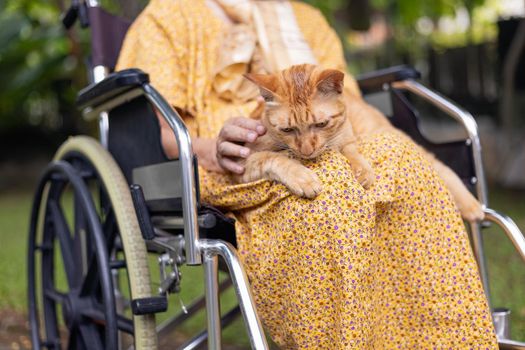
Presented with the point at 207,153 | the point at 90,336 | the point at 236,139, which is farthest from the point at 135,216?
the point at 90,336

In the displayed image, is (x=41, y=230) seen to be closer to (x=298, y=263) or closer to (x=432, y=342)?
(x=298, y=263)

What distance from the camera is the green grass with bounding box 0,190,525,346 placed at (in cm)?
334

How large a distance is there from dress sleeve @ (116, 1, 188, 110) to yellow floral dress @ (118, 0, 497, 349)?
0.39 m

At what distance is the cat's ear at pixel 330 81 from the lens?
1.69m

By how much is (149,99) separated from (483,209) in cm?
102

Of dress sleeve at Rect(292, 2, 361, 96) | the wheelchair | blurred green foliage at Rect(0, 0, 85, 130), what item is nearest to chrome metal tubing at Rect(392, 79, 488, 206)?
the wheelchair

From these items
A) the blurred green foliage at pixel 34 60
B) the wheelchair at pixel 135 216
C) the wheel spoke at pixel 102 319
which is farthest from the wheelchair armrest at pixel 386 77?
the blurred green foliage at pixel 34 60

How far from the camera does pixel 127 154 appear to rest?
2.15m

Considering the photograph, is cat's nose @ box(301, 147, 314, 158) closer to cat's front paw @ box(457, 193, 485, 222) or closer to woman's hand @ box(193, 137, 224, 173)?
woman's hand @ box(193, 137, 224, 173)

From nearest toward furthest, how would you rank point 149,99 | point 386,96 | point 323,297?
point 323,297, point 149,99, point 386,96

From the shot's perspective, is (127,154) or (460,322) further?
(127,154)

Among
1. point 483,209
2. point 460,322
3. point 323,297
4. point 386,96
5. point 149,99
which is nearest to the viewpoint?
point 323,297

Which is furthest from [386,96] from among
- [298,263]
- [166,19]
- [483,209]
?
[298,263]

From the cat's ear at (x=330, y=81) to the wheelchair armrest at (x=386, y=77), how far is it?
73cm
